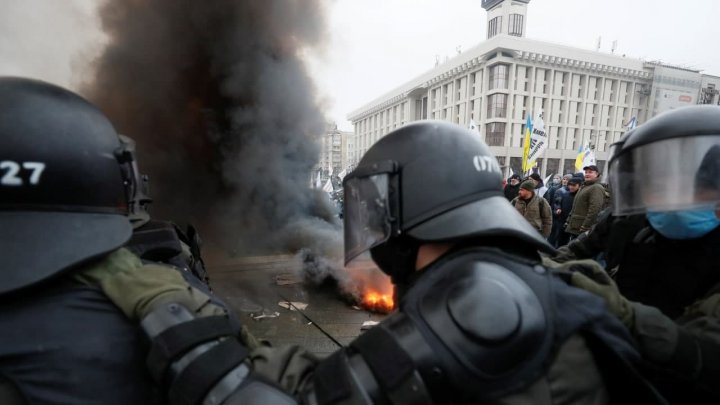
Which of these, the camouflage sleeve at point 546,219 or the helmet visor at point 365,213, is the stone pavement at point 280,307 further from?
the camouflage sleeve at point 546,219

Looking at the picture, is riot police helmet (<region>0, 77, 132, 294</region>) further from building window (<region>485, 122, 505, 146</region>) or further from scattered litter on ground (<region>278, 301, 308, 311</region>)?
building window (<region>485, 122, 505, 146</region>)

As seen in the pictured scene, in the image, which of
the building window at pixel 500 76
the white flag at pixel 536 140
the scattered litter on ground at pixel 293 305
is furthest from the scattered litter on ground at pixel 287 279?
the building window at pixel 500 76

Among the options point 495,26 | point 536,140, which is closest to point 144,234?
point 536,140

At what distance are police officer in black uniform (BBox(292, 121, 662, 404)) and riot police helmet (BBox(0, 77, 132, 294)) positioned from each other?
2.48 feet

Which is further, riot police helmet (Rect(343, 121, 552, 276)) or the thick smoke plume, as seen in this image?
the thick smoke plume

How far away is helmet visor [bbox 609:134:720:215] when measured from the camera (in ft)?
4.92

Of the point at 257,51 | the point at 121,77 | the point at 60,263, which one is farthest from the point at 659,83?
the point at 60,263

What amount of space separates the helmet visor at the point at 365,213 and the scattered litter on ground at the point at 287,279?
532 centimetres

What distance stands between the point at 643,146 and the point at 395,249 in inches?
52.0

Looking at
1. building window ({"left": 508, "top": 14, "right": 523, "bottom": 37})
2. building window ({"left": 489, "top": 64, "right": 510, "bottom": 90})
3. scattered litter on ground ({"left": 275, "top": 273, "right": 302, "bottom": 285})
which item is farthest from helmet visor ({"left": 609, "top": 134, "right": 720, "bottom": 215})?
building window ({"left": 508, "top": 14, "right": 523, "bottom": 37})

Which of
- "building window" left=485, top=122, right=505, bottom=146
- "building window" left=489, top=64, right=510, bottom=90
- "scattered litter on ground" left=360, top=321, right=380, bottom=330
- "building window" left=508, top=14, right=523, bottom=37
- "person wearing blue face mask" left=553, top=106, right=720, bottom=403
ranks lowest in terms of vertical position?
"scattered litter on ground" left=360, top=321, right=380, bottom=330

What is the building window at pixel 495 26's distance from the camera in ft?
143

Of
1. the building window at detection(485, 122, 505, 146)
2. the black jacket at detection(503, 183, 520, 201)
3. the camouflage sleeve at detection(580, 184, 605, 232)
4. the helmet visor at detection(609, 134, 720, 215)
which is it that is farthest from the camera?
the building window at detection(485, 122, 505, 146)

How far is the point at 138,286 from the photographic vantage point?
0.96m
